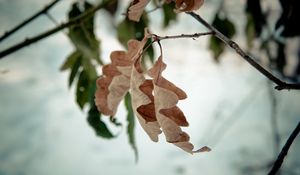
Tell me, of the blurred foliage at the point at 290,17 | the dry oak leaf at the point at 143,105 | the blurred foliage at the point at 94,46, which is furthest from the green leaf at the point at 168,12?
the dry oak leaf at the point at 143,105

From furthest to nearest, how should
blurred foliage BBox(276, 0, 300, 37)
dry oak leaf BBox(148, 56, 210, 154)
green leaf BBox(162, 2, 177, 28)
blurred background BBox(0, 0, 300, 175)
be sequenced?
blurred background BBox(0, 0, 300, 175) → green leaf BBox(162, 2, 177, 28) → blurred foliage BBox(276, 0, 300, 37) → dry oak leaf BBox(148, 56, 210, 154)

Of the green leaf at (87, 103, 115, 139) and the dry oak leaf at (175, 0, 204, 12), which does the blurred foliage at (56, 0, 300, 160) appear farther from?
the dry oak leaf at (175, 0, 204, 12)

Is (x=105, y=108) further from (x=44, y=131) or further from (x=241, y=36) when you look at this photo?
(x=241, y=36)

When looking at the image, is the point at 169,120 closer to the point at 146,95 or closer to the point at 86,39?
the point at 146,95

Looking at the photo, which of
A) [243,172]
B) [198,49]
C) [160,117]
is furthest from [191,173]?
[160,117]

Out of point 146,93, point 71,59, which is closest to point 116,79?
point 146,93

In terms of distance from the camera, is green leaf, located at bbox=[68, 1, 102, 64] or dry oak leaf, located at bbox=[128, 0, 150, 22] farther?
green leaf, located at bbox=[68, 1, 102, 64]

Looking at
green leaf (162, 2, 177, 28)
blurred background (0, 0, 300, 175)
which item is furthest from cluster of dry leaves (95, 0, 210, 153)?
blurred background (0, 0, 300, 175)
